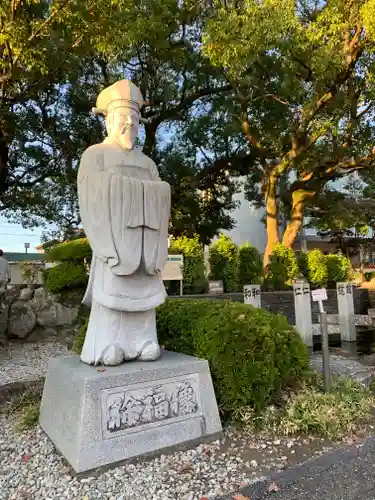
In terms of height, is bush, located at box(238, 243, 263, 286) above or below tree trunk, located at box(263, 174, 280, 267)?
below

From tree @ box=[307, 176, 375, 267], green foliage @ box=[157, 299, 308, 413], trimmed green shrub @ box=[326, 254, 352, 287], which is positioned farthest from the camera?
tree @ box=[307, 176, 375, 267]

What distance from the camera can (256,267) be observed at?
13.8m

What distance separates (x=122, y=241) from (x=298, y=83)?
9480 millimetres

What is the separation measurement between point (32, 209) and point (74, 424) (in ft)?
45.6

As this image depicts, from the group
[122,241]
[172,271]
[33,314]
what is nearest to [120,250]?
[122,241]

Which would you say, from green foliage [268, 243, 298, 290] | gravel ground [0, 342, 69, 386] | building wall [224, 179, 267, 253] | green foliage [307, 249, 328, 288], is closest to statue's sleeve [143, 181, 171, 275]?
gravel ground [0, 342, 69, 386]

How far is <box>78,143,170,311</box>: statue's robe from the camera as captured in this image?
3412 millimetres

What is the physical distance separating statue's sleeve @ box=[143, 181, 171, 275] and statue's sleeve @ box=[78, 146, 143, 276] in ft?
0.22

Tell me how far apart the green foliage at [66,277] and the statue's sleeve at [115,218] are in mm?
4300

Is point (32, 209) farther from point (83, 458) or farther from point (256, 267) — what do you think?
point (83, 458)

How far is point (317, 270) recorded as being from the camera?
15.0 m

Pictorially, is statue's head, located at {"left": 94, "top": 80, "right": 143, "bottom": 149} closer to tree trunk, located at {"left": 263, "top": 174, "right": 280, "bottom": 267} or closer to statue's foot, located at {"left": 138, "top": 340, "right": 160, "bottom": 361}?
statue's foot, located at {"left": 138, "top": 340, "right": 160, "bottom": 361}

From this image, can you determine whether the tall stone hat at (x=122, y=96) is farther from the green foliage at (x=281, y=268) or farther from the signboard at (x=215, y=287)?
the green foliage at (x=281, y=268)

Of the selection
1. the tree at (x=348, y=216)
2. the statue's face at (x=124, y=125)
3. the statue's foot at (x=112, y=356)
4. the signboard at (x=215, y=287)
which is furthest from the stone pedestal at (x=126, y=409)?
the tree at (x=348, y=216)
